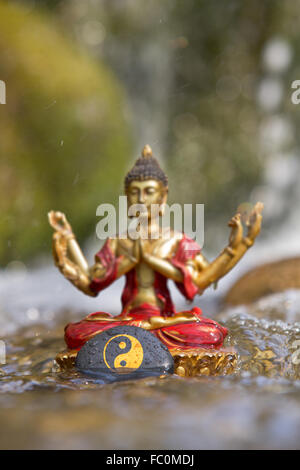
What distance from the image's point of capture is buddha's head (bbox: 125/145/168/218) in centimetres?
202

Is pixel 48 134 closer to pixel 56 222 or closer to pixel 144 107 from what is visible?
pixel 144 107

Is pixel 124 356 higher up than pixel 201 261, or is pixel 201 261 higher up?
pixel 201 261

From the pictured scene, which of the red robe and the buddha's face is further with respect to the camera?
the buddha's face

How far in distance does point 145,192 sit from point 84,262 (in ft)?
1.29

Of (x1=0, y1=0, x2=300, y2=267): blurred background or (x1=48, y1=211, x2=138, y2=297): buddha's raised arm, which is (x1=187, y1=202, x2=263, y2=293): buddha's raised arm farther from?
(x1=0, y1=0, x2=300, y2=267): blurred background

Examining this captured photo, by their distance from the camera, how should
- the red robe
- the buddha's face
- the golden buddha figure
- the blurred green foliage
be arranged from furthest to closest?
1. the blurred green foliage
2. the buddha's face
3. the golden buddha figure
4. the red robe

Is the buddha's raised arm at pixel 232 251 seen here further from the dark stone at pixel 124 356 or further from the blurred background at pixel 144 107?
the blurred background at pixel 144 107

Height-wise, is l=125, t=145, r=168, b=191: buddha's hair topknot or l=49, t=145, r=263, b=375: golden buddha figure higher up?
l=125, t=145, r=168, b=191: buddha's hair topknot

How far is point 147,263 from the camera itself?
6.59 ft

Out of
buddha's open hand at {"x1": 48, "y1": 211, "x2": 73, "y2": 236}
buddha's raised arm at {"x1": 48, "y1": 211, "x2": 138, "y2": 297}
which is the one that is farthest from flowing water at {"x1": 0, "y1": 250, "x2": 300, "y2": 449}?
buddha's open hand at {"x1": 48, "y1": 211, "x2": 73, "y2": 236}

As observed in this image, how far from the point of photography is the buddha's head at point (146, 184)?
6.63ft

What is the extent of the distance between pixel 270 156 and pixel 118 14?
7.23 feet

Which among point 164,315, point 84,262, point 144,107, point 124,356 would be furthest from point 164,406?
point 144,107

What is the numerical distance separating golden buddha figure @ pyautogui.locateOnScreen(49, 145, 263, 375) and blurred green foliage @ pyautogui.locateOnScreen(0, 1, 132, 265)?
2531mm
